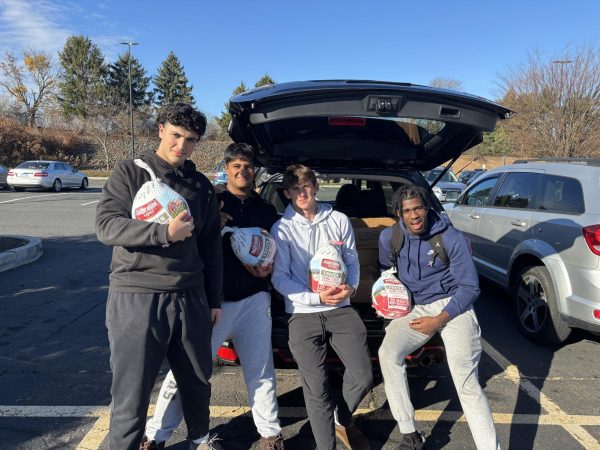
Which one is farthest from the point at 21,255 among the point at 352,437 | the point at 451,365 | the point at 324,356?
the point at 451,365

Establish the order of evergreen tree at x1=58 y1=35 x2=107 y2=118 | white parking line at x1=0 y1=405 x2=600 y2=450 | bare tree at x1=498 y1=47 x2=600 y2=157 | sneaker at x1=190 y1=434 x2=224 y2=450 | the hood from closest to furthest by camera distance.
Result: 1. sneaker at x1=190 y1=434 x2=224 y2=450
2. the hood
3. white parking line at x1=0 y1=405 x2=600 y2=450
4. bare tree at x1=498 y1=47 x2=600 y2=157
5. evergreen tree at x1=58 y1=35 x2=107 y2=118

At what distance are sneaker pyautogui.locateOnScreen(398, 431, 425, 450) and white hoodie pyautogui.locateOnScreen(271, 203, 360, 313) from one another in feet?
2.77

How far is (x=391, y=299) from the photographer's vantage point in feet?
9.30

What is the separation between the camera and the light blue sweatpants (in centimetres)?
263

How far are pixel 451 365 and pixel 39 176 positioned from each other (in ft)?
69.9

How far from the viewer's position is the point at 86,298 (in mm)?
5395

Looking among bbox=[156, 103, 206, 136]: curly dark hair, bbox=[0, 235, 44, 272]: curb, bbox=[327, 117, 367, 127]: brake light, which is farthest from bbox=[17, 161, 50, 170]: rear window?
bbox=[156, 103, 206, 136]: curly dark hair

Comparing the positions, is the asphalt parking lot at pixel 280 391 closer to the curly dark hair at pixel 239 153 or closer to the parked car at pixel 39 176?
the curly dark hair at pixel 239 153

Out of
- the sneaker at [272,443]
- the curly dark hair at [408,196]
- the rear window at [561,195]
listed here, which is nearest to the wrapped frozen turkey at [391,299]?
the curly dark hair at [408,196]

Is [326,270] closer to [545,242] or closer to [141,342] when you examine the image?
[141,342]

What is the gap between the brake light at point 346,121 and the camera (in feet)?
10.6

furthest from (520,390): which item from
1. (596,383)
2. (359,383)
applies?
(359,383)

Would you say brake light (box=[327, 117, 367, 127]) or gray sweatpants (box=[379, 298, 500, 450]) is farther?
brake light (box=[327, 117, 367, 127])

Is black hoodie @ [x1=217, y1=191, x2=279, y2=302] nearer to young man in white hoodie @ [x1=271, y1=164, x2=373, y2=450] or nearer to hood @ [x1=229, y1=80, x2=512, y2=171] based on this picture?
young man in white hoodie @ [x1=271, y1=164, x2=373, y2=450]
